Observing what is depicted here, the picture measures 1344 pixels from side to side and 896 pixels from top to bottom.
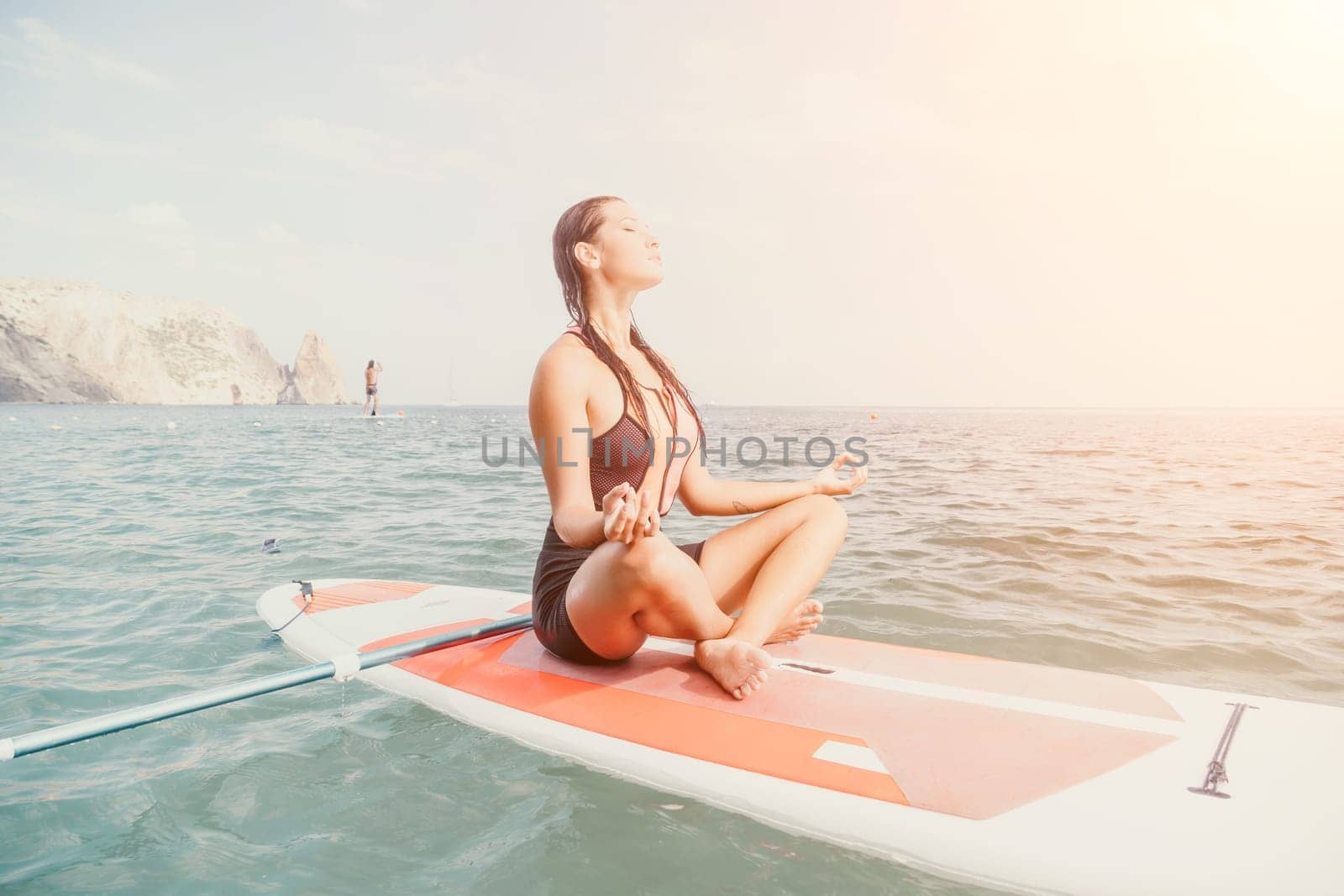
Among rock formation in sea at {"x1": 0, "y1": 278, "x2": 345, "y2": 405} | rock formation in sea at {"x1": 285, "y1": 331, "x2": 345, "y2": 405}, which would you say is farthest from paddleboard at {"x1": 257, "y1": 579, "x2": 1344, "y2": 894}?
rock formation in sea at {"x1": 285, "y1": 331, "x2": 345, "y2": 405}

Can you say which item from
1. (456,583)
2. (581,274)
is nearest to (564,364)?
(581,274)

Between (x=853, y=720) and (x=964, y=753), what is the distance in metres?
0.33

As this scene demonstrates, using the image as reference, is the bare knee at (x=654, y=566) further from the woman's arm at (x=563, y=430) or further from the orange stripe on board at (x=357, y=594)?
the orange stripe on board at (x=357, y=594)

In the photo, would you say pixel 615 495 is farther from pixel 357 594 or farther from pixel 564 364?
pixel 357 594

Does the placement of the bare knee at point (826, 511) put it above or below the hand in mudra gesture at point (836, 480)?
below

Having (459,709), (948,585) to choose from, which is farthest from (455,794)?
(948,585)

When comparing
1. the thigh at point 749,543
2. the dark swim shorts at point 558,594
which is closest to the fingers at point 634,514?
the dark swim shorts at point 558,594

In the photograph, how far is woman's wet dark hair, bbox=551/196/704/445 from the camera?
2539mm

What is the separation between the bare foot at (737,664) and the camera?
249 cm

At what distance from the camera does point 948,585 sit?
5094 millimetres

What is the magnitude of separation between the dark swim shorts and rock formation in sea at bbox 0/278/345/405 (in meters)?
98.6

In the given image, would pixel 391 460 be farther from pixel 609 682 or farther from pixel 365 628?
pixel 609 682

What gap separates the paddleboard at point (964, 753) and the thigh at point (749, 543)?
349mm

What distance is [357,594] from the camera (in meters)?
4.29
